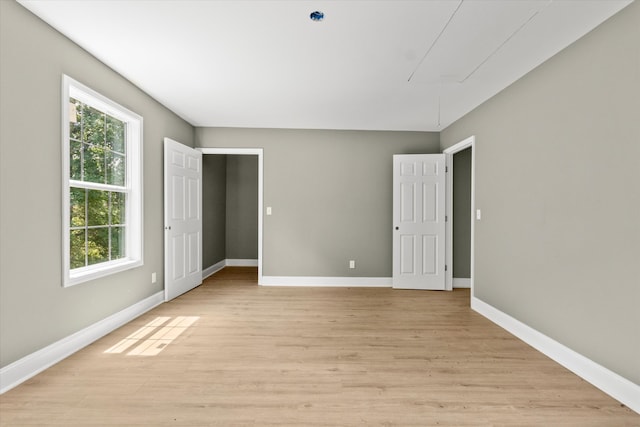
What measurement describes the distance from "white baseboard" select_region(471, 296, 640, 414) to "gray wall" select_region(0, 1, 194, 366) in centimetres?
394

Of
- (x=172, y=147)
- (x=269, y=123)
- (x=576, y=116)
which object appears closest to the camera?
(x=576, y=116)

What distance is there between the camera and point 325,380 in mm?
2213

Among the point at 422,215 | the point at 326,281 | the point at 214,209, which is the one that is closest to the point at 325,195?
the point at 326,281

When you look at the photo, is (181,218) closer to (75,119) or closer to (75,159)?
(75,159)

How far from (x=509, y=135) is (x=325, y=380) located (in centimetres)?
293

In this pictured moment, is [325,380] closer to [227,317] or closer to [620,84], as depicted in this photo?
[227,317]

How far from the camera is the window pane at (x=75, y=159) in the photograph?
2699 mm

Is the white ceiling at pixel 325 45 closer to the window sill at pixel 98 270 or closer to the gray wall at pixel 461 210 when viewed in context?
the gray wall at pixel 461 210

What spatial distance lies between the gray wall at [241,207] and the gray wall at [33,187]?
4.01 metres

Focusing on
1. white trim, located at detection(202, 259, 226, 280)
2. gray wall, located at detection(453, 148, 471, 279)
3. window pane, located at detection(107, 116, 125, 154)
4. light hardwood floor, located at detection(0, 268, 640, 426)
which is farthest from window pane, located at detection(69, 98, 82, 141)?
gray wall, located at detection(453, 148, 471, 279)

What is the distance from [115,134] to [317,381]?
10.3ft

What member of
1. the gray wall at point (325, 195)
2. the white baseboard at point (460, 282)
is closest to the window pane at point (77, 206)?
the gray wall at point (325, 195)

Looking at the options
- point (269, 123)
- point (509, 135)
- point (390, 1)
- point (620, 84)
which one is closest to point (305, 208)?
point (269, 123)

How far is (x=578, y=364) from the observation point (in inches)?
91.4
